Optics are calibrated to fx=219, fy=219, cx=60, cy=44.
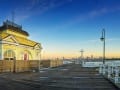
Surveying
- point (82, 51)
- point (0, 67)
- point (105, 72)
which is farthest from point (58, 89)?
point (82, 51)

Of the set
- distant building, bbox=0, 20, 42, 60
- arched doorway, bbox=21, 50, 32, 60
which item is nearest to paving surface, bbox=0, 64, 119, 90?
distant building, bbox=0, 20, 42, 60

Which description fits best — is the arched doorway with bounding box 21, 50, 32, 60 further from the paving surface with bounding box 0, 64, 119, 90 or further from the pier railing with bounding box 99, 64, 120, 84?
the pier railing with bounding box 99, 64, 120, 84

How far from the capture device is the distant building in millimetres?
37781

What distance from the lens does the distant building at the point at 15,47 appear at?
37781 mm

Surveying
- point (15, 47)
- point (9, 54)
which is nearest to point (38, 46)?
point (15, 47)

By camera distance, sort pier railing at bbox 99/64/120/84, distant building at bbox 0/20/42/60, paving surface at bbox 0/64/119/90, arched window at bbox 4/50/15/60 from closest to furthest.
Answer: paving surface at bbox 0/64/119/90 → pier railing at bbox 99/64/120/84 → distant building at bbox 0/20/42/60 → arched window at bbox 4/50/15/60

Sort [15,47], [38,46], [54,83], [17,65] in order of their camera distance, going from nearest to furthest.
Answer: [54,83] < [17,65] < [15,47] < [38,46]

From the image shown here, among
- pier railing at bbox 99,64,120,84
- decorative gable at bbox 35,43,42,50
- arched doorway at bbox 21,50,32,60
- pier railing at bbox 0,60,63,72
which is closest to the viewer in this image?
pier railing at bbox 99,64,120,84

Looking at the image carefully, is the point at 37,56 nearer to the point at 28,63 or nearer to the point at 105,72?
the point at 28,63

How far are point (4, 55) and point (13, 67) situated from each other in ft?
19.7

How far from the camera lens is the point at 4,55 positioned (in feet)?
124

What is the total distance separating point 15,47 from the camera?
134 feet

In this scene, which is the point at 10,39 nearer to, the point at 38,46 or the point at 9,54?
the point at 9,54

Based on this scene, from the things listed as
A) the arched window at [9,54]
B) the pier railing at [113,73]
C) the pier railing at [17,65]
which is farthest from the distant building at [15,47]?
the pier railing at [113,73]
